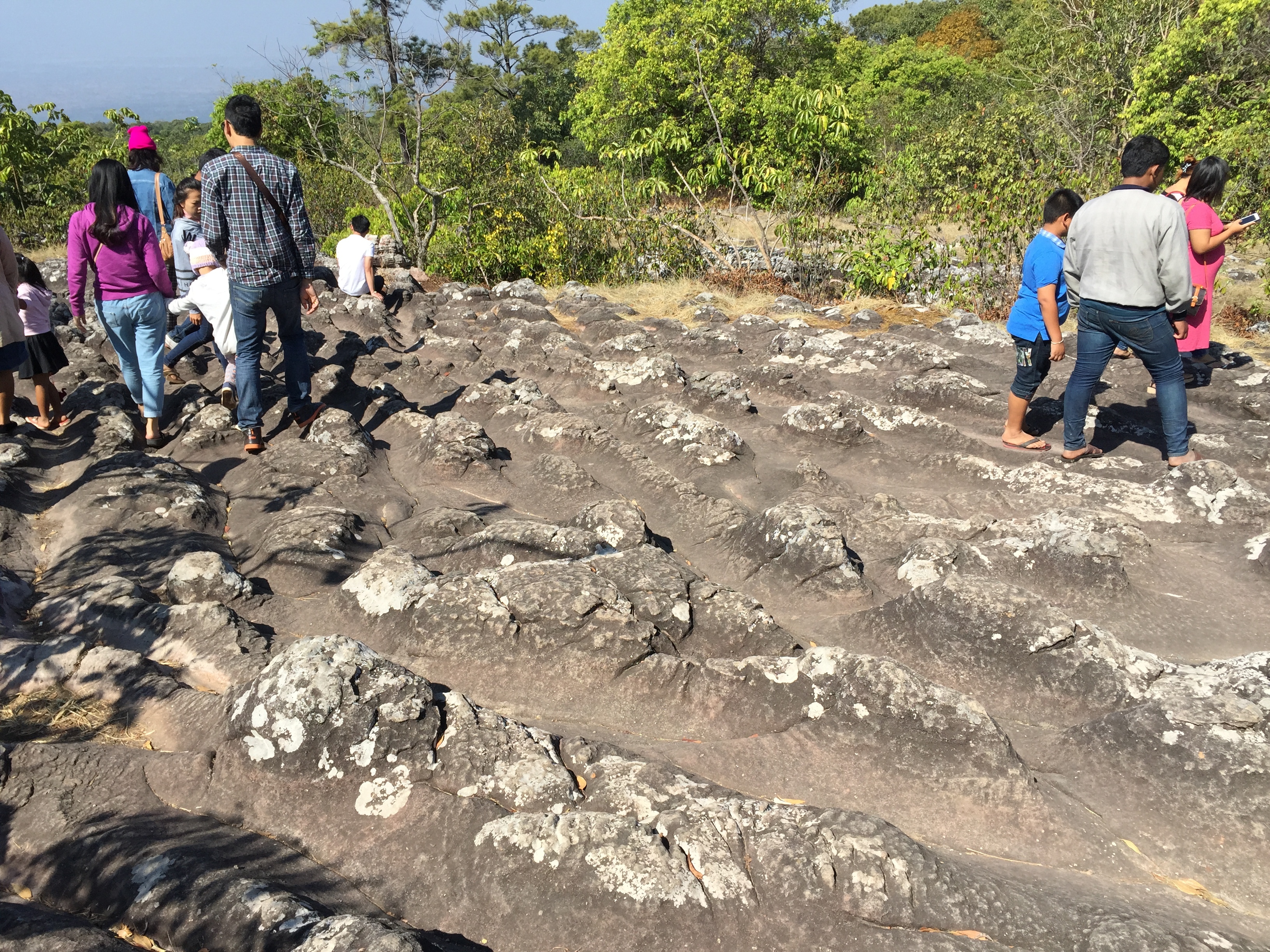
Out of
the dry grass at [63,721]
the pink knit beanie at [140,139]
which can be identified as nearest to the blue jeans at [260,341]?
the pink knit beanie at [140,139]

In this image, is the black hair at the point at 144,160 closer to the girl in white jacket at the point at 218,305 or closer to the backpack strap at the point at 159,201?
the backpack strap at the point at 159,201

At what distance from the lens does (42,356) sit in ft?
20.4

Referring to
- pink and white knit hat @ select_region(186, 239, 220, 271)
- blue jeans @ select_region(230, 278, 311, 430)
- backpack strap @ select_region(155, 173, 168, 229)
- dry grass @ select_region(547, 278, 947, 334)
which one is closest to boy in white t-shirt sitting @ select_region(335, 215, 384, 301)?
dry grass @ select_region(547, 278, 947, 334)

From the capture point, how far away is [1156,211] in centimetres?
484

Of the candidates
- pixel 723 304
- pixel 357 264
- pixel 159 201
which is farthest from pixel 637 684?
pixel 723 304

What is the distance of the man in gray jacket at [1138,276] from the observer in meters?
4.88

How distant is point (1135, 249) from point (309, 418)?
213 inches

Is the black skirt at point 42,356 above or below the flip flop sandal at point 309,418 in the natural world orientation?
above

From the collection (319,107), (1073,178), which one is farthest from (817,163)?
(319,107)

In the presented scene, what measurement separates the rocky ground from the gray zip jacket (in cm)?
108

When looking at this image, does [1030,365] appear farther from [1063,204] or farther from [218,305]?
[218,305]

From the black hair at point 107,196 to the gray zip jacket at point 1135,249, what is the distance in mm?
5881

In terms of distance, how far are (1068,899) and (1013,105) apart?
20.7 metres

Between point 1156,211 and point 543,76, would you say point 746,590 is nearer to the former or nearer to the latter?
point 1156,211
